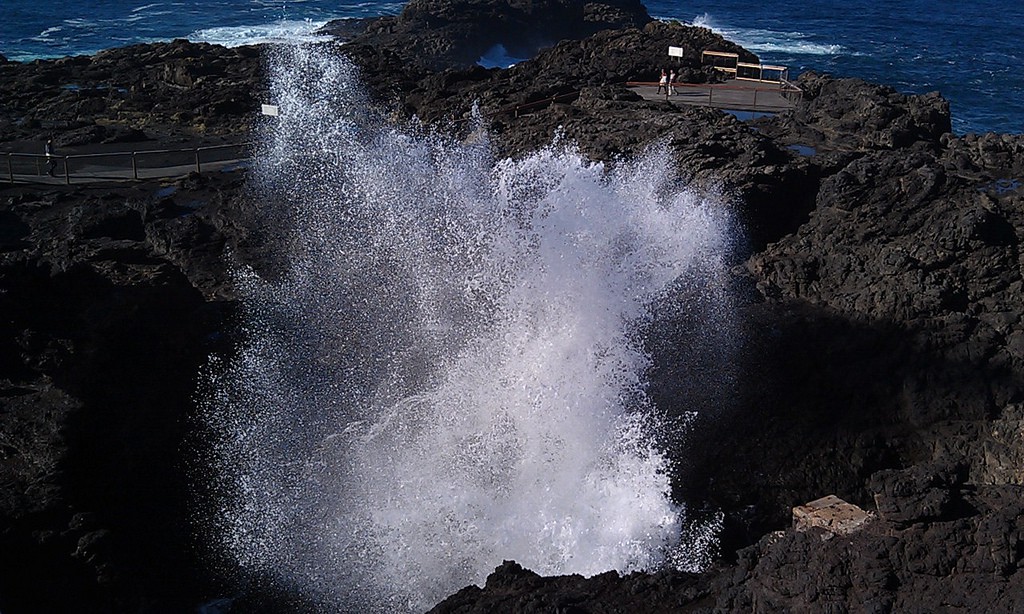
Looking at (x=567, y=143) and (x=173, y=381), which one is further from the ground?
(x=567, y=143)

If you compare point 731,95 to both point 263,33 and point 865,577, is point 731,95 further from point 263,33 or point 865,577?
point 263,33

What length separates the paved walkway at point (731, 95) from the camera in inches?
1010

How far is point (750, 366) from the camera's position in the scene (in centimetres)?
1518

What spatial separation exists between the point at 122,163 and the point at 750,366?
15.1 m

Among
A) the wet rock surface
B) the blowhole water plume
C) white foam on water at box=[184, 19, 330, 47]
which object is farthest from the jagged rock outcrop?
white foam on water at box=[184, 19, 330, 47]

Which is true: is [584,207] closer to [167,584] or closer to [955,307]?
[955,307]

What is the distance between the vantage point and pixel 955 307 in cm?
1514

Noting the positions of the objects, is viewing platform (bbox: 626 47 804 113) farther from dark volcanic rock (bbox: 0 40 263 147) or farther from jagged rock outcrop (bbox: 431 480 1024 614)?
jagged rock outcrop (bbox: 431 480 1024 614)

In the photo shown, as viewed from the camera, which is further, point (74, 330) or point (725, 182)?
point (725, 182)

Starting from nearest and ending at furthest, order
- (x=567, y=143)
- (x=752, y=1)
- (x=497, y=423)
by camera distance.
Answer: (x=497, y=423) → (x=567, y=143) → (x=752, y=1)

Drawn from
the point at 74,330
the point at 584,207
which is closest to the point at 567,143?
the point at 584,207

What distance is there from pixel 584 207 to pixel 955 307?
620 cm

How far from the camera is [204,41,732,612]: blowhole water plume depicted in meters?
12.7

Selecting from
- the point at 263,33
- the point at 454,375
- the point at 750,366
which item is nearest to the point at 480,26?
the point at 263,33
